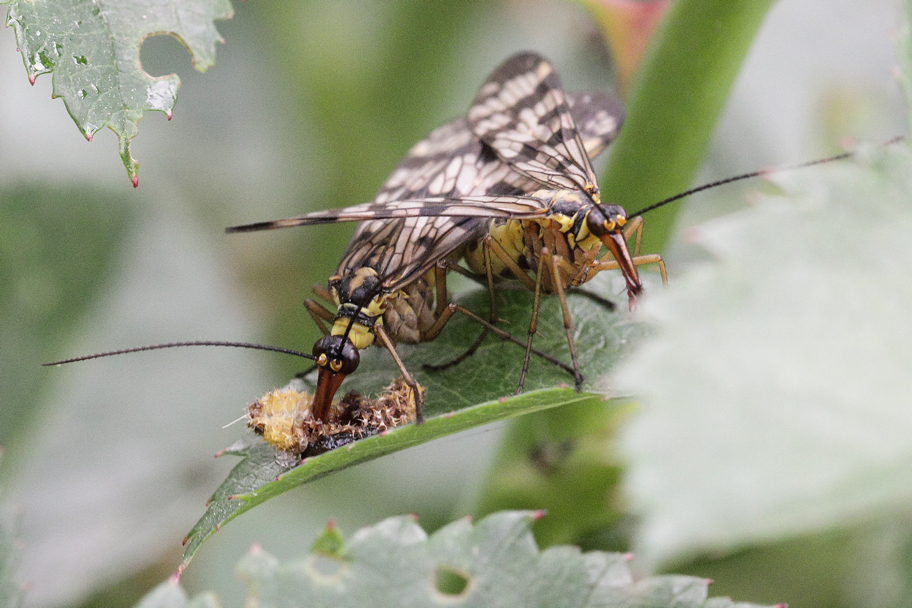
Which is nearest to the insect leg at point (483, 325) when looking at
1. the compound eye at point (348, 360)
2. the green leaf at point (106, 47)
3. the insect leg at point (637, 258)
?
the compound eye at point (348, 360)

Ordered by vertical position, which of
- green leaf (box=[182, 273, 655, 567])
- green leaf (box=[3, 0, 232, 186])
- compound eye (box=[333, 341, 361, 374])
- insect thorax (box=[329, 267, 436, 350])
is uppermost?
green leaf (box=[3, 0, 232, 186])

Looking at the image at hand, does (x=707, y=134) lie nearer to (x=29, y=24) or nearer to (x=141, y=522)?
(x=29, y=24)

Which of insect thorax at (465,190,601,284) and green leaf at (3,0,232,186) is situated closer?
green leaf at (3,0,232,186)

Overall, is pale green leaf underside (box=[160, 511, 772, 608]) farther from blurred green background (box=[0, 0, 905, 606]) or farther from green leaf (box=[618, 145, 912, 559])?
blurred green background (box=[0, 0, 905, 606])

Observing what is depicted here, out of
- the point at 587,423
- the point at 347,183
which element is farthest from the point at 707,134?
the point at 347,183

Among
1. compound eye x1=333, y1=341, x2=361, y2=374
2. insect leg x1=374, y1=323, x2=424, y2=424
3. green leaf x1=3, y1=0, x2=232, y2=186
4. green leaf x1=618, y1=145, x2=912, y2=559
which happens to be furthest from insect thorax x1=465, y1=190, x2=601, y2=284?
green leaf x1=618, y1=145, x2=912, y2=559

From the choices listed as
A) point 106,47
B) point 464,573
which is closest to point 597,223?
point 464,573

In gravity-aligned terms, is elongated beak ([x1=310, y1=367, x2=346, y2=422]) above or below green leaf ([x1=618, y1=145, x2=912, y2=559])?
below

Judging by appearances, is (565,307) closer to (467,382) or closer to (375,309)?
(467,382)

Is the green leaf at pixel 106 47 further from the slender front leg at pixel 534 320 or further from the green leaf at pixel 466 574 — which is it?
the slender front leg at pixel 534 320
